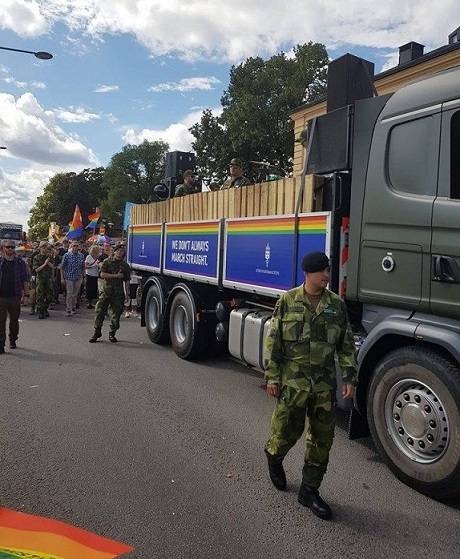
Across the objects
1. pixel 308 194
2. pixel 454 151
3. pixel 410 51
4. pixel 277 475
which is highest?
pixel 410 51

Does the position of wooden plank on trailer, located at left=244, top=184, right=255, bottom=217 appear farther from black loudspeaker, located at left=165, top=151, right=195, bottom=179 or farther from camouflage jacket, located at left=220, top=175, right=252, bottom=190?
black loudspeaker, located at left=165, top=151, right=195, bottom=179

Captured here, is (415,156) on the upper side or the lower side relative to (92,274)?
upper

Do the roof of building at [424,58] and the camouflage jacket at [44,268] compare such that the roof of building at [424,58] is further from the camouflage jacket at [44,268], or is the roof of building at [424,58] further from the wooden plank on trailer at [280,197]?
the camouflage jacket at [44,268]

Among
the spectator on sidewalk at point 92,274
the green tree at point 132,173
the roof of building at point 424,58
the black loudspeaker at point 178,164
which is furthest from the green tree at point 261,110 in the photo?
the green tree at point 132,173

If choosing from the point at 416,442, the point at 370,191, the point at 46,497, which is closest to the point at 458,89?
the point at 370,191

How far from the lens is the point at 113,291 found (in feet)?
30.5

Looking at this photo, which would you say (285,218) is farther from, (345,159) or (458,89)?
(458,89)

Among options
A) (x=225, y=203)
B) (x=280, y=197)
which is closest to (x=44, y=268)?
(x=225, y=203)

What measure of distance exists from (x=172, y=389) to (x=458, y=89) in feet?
14.1

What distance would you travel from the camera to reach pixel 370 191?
13.4ft

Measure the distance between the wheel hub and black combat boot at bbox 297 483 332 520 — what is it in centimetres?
77

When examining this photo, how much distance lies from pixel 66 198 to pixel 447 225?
85130 millimetres

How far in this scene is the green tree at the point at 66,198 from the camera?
82375 millimetres

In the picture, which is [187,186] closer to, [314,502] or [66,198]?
[314,502]
